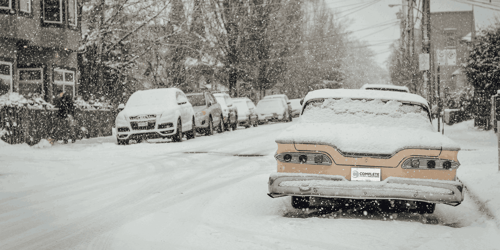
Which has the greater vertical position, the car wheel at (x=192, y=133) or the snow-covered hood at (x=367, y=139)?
the snow-covered hood at (x=367, y=139)

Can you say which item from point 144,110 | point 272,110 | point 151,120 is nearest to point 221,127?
point 144,110

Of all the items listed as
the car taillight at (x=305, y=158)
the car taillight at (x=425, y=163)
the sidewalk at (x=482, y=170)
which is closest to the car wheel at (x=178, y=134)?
the sidewalk at (x=482, y=170)

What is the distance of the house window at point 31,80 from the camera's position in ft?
82.9

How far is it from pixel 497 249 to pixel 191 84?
39.6 m

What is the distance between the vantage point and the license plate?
6316 mm

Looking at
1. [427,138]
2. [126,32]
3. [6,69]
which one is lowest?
[427,138]

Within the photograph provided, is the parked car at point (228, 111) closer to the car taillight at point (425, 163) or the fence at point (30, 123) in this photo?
the fence at point (30, 123)

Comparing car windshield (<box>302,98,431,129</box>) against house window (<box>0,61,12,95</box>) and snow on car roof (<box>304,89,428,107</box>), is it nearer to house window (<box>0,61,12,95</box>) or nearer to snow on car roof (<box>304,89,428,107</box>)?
snow on car roof (<box>304,89,428,107</box>)

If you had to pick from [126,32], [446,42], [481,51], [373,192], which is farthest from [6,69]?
[446,42]

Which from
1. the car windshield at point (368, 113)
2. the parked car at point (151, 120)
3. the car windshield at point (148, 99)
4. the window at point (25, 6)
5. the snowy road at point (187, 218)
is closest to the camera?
the snowy road at point (187, 218)

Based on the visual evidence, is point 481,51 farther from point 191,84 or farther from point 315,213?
point 191,84

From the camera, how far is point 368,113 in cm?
738

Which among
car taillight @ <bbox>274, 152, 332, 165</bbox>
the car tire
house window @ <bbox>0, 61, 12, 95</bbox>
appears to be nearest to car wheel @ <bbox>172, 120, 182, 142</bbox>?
house window @ <bbox>0, 61, 12, 95</bbox>

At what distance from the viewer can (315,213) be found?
7.06 m
